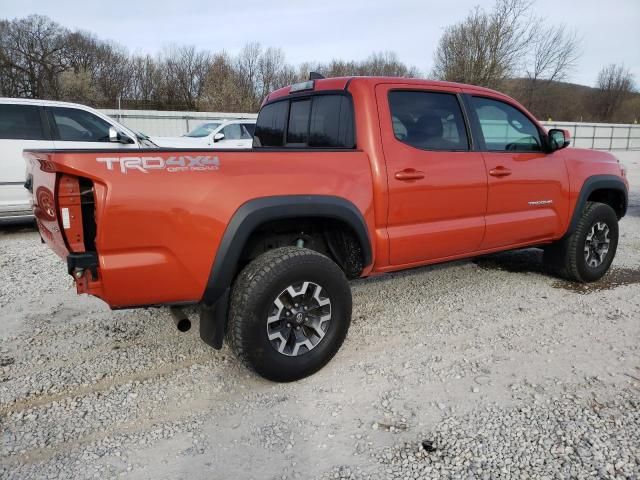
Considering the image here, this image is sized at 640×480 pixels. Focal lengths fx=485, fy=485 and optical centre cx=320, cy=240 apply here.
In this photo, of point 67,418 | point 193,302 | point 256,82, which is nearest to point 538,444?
point 193,302

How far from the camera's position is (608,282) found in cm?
500

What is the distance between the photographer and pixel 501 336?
3658 mm

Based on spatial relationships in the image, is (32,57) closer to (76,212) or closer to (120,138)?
(120,138)

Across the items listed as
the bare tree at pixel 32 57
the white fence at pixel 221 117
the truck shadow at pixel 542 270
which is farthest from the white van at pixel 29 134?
the bare tree at pixel 32 57

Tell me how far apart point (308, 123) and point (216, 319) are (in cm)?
176

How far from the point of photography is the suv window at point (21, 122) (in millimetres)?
6762

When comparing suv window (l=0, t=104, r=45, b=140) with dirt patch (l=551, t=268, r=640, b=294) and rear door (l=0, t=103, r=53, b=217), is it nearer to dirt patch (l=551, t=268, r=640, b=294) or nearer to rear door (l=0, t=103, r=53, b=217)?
rear door (l=0, t=103, r=53, b=217)

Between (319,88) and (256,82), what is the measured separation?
45.4m

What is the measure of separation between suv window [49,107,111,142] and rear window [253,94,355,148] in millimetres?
3961

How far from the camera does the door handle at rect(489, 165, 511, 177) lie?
389 cm

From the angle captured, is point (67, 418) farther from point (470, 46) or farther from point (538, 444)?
point (470, 46)

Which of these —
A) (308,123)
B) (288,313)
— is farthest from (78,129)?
(288,313)

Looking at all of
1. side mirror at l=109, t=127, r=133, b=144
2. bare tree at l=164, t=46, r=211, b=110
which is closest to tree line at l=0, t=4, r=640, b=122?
bare tree at l=164, t=46, r=211, b=110

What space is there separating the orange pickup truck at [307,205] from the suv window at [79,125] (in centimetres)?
401
